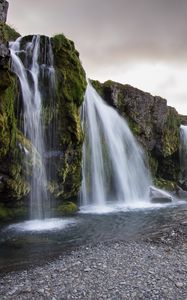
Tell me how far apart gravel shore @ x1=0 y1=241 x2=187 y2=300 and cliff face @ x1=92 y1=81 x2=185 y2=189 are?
20370mm

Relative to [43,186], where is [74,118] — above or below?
above

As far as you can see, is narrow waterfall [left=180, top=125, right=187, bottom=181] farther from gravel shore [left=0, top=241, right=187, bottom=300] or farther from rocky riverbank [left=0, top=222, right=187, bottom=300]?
gravel shore [left=0, top=241, right=187, bottom=300]

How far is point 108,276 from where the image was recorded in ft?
31.5

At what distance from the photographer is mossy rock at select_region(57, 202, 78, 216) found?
20877 millimetres

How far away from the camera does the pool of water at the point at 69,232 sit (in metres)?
→ 12.2

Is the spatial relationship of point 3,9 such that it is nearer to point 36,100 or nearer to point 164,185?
point 36,100

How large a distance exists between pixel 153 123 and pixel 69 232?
72.5ft

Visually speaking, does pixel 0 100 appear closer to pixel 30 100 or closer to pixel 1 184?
pixel 30 100

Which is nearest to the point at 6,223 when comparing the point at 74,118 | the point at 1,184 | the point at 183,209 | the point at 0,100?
the point at 1,184

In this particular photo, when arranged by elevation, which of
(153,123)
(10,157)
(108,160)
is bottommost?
(10,157)

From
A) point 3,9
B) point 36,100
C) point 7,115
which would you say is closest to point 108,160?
point 36,100

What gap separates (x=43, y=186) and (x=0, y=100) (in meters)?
5.75

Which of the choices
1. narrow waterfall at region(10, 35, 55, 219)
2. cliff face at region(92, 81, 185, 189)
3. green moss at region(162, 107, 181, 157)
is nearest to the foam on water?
narrow waterfall at region(10, 35, 55, 219)

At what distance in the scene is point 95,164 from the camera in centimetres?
2567
